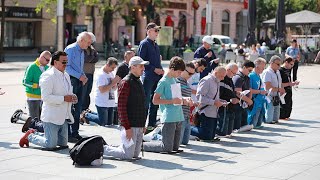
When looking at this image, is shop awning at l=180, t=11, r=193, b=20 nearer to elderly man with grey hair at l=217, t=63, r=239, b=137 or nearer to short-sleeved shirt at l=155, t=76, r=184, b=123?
elderly man with grey hair at l=217, t=63, r=239, b=137

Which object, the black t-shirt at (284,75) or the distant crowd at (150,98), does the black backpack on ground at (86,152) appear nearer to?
the distant crowd at (150,98)

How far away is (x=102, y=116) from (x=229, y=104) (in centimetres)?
277

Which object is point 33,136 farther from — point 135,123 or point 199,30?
point 199,30

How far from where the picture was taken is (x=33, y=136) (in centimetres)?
1188

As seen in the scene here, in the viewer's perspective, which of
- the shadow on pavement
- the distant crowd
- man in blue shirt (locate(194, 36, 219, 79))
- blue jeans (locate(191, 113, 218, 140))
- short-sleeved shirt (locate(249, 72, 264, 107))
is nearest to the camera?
the shadow on pavement

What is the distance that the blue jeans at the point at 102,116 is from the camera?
15.1 meters

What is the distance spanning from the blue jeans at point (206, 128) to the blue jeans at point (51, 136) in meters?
2.59

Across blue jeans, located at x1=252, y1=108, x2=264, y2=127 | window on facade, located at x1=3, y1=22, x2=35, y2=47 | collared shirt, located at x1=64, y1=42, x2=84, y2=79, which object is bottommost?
blue jeans, located at x1=252, y1=108, x2=264, y2=127

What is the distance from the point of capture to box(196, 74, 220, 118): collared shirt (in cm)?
1302

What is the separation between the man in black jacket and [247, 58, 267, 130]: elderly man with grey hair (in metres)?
4.89

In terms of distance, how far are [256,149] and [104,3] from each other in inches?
1608

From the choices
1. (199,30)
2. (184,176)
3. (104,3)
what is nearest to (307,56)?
(104,3)

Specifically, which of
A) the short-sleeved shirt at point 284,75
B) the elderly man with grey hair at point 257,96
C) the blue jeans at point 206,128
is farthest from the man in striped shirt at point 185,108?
the short-sleeved shirt at point 284,75

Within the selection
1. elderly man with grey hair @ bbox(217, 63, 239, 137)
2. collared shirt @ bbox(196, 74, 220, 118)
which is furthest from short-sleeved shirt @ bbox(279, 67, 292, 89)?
collared shirt @ bbox(196, 74, 220, 118)
